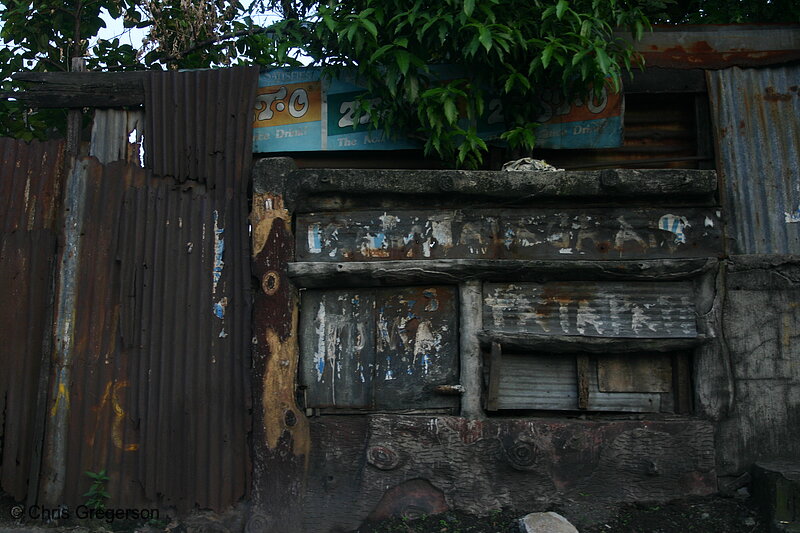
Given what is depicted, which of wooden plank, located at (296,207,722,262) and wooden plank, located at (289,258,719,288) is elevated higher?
wooden plank, located at (296,207,722,262)

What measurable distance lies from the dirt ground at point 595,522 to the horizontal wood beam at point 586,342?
95 cm

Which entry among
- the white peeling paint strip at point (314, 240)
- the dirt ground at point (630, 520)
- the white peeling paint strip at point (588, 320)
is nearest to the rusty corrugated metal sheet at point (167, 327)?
the white peeling paint strip at point (314, 240)

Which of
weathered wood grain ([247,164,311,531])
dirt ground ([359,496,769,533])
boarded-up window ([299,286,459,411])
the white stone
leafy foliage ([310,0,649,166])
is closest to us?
the white stone

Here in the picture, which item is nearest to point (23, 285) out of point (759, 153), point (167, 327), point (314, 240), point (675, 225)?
point (167, 327)

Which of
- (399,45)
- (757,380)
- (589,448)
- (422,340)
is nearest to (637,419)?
(589,448)

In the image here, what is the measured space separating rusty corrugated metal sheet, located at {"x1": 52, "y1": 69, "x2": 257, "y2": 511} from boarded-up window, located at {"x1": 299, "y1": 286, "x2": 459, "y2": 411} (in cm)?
46

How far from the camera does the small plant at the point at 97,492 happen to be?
4.24 meters

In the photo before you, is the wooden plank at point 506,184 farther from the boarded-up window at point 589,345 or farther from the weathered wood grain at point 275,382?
the boarded-up window at point 589,345

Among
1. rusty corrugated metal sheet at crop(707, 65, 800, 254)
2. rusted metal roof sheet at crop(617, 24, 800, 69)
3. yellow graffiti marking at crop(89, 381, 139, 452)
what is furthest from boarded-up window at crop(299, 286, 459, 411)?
rusted metal roof sheet at crop(617, 24, 800, 69)

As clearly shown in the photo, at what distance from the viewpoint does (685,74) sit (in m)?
5.04

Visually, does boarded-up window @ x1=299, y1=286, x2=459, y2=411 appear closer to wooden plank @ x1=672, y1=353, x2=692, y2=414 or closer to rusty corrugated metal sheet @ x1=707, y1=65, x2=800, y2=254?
wooden plank @ x1=672, y1=353, x2=692, y2=414

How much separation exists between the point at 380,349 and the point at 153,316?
59.2 inches

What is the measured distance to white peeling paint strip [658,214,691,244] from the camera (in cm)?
446
